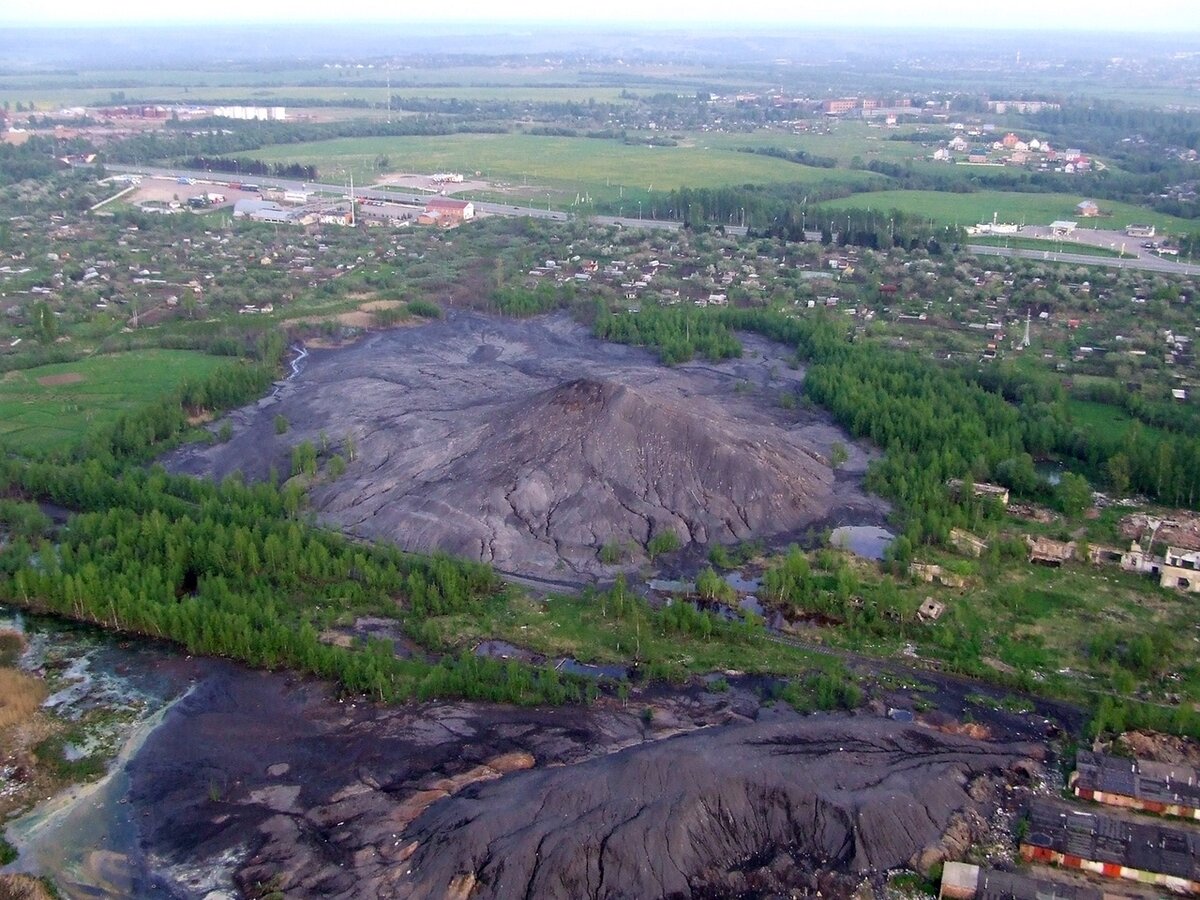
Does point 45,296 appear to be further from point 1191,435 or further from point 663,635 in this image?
point 1191,435

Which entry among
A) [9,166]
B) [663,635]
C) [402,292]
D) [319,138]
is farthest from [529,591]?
[319,138]

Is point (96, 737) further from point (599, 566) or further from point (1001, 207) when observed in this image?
point (1001, 207)

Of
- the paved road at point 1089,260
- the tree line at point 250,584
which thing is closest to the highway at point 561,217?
the paved road at point 1089,260

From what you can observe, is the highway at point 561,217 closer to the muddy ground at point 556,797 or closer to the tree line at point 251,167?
the tree line at point 251,167

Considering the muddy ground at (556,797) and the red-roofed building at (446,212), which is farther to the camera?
the red-roofed building at (446,212)

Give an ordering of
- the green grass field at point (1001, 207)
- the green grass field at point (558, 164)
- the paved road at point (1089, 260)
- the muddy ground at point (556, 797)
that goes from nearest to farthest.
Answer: the muddy ground at point (556, 797), the paved road at point (1089, 260), the green grass field at point (1001, 207), the green grass field at point (558, 164)

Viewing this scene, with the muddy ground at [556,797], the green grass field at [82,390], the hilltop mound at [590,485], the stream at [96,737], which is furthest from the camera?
the green grass field at [82,390]

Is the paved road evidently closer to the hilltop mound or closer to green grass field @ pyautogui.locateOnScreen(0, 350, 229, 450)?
the hilltop mound
